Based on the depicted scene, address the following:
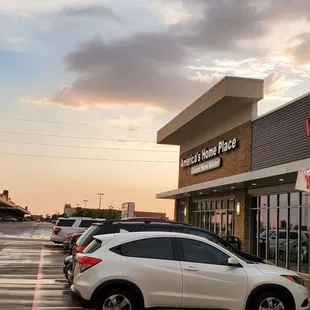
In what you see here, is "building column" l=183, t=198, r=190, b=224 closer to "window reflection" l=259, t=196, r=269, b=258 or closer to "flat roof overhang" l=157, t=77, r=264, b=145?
"flat roof overhang" l=157, t=77, r=264, b=145

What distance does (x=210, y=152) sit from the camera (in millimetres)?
30781

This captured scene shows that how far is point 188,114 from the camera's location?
31.0m

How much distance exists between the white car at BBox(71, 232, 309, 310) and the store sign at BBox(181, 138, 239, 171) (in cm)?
1717

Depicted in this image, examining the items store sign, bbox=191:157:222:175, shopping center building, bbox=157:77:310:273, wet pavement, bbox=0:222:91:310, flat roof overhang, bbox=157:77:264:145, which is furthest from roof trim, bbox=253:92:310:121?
wet pavement, bbox=0:222:91:310

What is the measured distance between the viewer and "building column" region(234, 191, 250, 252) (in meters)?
25.0

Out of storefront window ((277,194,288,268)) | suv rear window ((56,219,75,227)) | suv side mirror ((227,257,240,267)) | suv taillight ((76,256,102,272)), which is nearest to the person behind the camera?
suv taillight ((76,256,102,272))

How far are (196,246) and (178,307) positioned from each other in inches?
44.4

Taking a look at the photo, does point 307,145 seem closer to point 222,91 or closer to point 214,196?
point 222,91

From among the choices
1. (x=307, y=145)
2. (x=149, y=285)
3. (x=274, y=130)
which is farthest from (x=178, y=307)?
(x=274, y=130)

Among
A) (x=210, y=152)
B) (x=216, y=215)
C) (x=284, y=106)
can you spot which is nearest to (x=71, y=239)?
(x=284, y=106)

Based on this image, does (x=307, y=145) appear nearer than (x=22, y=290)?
No

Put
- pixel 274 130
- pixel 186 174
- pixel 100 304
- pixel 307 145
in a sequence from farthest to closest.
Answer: pixel 186 174 < pixel 274 130 < pixel 307 145 < pixel 100 304

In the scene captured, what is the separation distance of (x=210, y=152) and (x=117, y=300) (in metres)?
22.0

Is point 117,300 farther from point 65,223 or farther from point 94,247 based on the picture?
point 65,223
